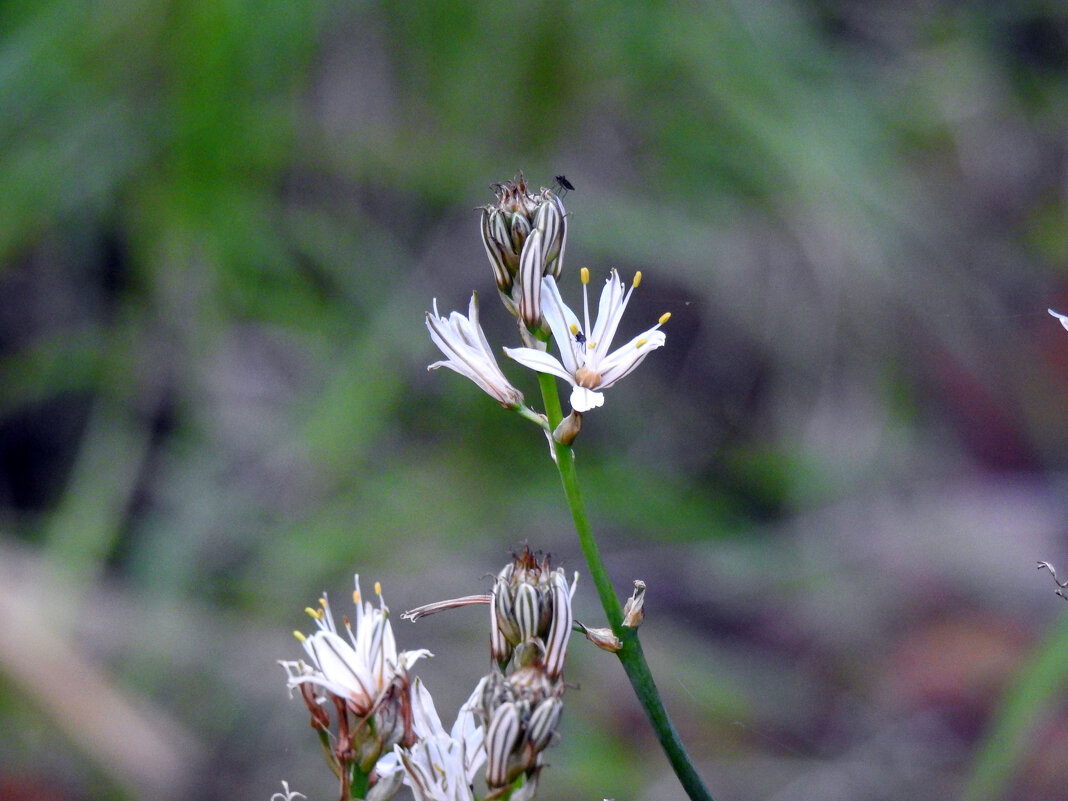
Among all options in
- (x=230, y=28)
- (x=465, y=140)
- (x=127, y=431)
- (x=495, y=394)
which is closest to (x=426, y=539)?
(x=127, y=431)

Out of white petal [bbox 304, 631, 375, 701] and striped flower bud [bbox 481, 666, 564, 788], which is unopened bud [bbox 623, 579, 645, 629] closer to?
striped flower bud [bbox 481, 666, 564, 788]

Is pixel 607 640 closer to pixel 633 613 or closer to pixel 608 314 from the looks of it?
pixel 633 613

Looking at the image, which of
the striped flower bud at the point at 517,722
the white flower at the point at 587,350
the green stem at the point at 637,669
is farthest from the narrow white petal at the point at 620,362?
the striped flower bud at the point at 517,722

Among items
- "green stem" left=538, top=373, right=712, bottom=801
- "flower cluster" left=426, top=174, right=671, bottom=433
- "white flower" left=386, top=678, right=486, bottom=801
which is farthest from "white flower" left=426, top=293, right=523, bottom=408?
"white flower" left=386, top=678, right=486, bottom=801

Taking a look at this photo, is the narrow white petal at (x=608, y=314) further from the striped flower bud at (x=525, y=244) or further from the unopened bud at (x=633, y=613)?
the unopened bud at (x=633, y=613)

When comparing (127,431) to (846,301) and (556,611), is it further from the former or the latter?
(556,611)
